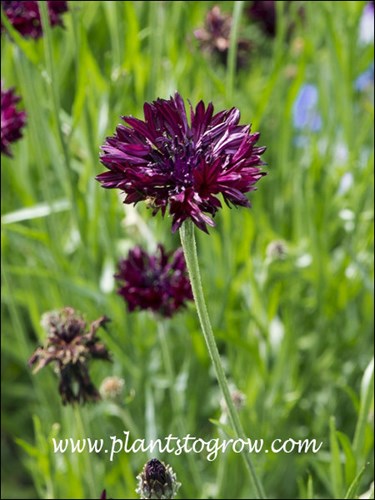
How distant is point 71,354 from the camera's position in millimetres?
933

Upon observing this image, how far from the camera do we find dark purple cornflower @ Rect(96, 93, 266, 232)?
2.12 ft

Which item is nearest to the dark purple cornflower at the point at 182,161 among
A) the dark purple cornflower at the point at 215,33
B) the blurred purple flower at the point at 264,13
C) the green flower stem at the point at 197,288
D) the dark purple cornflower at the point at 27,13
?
the green flower stem at the point at 197,288

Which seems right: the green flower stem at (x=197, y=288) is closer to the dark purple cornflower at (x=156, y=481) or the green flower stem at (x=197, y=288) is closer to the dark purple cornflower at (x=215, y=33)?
the dark purple cornflower at (x=156, y=481)

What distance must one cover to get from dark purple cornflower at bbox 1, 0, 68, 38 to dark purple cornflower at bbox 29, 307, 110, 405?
0.45m

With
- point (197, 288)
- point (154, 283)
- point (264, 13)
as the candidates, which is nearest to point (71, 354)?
point (154, 283)

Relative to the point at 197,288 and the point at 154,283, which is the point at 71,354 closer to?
the point at 154,283

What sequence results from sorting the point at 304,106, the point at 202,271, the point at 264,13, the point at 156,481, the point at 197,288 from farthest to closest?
1. the point at 304,106
2. the point at 264,13
3. the point at 202,271
4. the point at 156,481
5. the point at 197,288

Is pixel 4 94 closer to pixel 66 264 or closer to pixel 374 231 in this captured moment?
pixel 66 264

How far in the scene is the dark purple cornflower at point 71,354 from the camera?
0.93m

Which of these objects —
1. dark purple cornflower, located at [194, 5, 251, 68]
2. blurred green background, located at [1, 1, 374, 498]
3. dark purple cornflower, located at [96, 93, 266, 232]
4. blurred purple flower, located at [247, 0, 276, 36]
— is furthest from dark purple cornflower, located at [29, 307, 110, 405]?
blurred purple flower, located at [247, 0, 276, 36]

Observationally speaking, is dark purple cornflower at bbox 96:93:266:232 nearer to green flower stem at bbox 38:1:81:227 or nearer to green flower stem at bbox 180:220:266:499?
green flower stem at bbox 180:220:266:499

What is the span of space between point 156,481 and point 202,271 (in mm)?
696

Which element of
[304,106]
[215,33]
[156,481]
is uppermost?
[304,106]

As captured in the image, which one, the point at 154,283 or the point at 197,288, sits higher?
the point at 154,283
